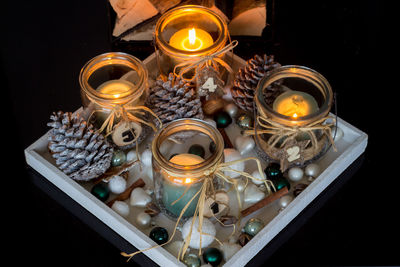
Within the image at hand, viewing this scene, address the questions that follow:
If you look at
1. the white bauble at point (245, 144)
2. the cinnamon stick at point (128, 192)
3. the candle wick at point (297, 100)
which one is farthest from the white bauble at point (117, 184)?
the candle wick at point (297, 100)

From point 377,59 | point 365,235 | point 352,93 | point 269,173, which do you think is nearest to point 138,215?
point 269,173

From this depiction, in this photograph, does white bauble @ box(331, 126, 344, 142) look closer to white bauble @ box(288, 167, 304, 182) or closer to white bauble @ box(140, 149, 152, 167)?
white bauble @ box(288, 167, 304, 182)

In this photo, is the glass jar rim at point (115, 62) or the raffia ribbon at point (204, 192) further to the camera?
the glass jar rim at point (115, 62)

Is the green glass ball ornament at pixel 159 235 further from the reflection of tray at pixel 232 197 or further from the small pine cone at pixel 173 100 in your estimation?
the small pine cone at pixel 173 100

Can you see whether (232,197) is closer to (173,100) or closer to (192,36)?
(173,100)

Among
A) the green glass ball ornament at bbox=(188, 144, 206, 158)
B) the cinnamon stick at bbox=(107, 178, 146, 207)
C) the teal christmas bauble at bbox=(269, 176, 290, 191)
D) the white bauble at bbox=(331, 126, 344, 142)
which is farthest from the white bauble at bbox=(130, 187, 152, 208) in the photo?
the white bauble at bbox=(331, 126, 344, 142)

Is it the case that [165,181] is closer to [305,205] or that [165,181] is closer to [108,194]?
[108,194]
